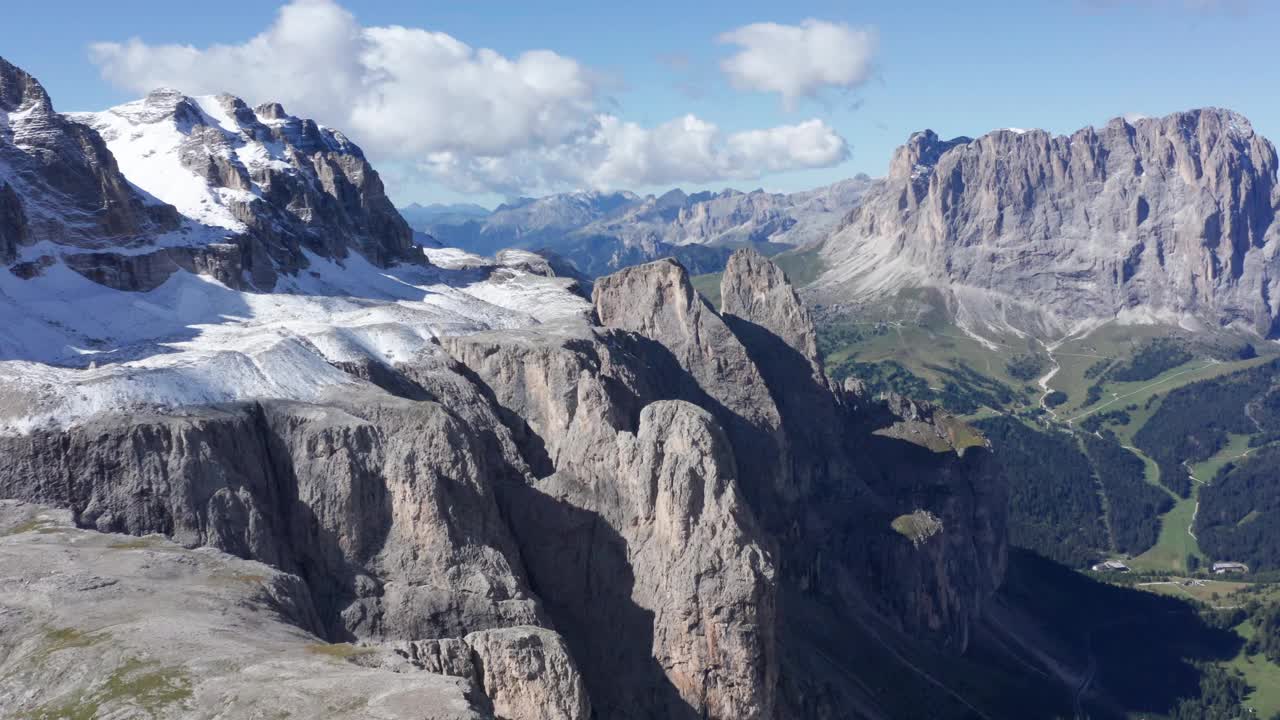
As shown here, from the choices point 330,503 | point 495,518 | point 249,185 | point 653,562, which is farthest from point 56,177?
point 653,562

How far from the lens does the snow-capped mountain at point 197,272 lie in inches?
3511

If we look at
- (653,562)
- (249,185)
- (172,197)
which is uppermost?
(249,185)

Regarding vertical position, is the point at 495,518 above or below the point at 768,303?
below

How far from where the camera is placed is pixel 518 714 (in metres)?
56.9

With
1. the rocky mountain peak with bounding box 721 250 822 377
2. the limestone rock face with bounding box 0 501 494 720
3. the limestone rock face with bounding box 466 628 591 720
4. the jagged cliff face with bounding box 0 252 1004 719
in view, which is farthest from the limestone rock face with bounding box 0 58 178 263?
the limestone rock face with bounding box 466 628 591 720

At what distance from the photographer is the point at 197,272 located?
431 ft

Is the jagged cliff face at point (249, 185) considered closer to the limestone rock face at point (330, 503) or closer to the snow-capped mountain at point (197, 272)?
the snow-capped mountain at point (197, 272)

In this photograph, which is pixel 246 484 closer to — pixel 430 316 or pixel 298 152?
pixel 430 316

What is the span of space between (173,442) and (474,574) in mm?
22720

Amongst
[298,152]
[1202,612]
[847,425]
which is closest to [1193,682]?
[1202,612]

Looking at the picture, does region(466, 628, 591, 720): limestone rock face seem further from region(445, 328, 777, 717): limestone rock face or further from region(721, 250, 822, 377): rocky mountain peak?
region(721, 250, 822, 377): rocky mountain peak

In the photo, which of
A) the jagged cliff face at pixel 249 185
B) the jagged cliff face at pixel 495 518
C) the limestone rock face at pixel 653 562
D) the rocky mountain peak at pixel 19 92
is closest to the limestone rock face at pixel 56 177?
the rocky mountain peak at pixel 19 92

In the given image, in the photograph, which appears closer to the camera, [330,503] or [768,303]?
[330,503]

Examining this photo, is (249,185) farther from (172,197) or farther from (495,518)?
(495,518)
